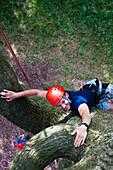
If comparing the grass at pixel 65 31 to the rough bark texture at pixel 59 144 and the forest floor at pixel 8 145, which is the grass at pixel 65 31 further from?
the rough bark texture at pixel 59 144

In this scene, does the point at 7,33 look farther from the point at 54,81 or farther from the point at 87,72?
the point at 87,72

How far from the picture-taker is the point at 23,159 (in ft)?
7.21

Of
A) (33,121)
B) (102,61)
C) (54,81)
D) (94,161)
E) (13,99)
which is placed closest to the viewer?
(94,161)

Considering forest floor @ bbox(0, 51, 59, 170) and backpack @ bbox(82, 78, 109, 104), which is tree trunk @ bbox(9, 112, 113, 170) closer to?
backpack @ bbox(82, 78, 109, 104)

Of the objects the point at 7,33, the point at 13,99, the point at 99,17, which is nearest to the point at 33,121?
the point at 13,99

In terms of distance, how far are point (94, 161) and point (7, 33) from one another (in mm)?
6016

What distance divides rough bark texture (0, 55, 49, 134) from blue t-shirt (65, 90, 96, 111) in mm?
745

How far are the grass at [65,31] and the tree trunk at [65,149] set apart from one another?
3774 mm

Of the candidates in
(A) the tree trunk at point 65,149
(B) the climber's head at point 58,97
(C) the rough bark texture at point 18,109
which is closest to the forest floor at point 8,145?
(C) the rough bark texture at point 18,109

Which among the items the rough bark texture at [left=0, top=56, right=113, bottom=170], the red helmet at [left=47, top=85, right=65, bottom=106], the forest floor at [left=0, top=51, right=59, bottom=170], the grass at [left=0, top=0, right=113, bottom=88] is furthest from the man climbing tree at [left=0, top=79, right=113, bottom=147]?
the grass at [left=0, top=0, right=113, bottom=88]

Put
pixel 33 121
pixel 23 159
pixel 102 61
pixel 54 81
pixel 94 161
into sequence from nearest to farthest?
pixel 94 161, pixel 23 159, pixel 33 121, pixel 54 81, pixel 102 61

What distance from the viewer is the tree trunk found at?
2.11 meters

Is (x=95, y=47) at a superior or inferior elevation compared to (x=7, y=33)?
inferior

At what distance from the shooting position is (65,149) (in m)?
2.37
